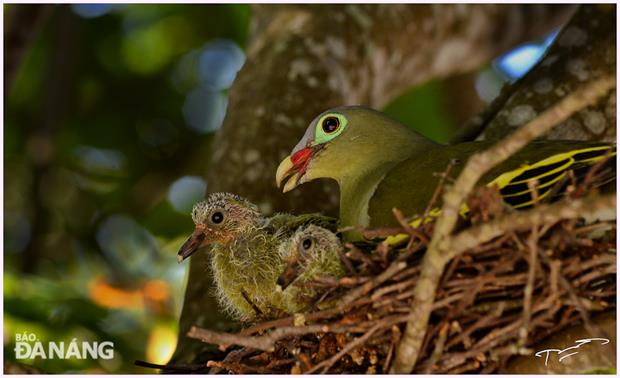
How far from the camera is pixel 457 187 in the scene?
88.0 inches

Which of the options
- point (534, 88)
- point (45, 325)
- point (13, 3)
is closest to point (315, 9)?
point (534, 88)

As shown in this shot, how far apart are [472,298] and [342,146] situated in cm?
111

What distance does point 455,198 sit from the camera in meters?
2.25

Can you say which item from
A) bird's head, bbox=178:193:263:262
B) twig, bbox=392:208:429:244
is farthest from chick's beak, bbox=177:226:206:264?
twig, bbox=392:208:429:244

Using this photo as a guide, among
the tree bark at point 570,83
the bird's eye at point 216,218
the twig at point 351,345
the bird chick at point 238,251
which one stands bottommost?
the twig at point 351,345

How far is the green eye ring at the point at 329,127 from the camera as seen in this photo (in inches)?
139

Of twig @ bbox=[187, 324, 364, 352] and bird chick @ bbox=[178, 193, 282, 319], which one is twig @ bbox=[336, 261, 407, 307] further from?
bird chick @ bbox=[178, 193, 282, 319]

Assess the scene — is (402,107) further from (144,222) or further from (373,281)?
(373,281)

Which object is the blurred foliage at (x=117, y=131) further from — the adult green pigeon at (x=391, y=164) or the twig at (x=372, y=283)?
the twig at (x=372, y=283)

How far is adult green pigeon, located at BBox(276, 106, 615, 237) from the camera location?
9.14 feet

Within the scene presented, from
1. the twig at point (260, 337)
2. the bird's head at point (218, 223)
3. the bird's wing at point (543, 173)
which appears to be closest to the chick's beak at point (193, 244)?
the bird's head at point (218, 223)

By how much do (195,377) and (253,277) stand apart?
0.45 m

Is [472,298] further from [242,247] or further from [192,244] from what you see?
[192,244]

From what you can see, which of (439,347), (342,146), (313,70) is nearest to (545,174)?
(439,347)
